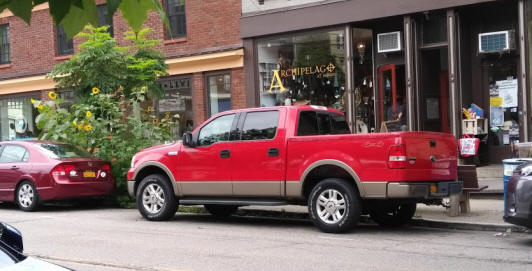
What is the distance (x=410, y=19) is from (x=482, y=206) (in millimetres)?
5404

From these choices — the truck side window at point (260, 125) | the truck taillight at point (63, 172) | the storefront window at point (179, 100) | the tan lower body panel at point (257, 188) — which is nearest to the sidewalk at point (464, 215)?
the tan lower body panel at point (257, 188)

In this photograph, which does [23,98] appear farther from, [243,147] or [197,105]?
[243,147]

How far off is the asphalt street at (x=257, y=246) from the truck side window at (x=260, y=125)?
1535mm

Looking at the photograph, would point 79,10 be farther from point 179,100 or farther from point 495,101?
point 179,100

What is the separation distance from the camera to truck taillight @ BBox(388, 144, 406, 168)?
939cm

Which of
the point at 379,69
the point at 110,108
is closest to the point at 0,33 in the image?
the point at 110,108

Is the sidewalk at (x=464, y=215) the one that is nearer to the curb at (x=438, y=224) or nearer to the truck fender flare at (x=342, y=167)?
the curb at (x=438, y=224)

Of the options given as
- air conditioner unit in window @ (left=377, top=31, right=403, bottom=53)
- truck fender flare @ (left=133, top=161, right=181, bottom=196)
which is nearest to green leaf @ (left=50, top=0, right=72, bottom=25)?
truck fender flare @ (left=133, top=161, right=181, bottom=196)

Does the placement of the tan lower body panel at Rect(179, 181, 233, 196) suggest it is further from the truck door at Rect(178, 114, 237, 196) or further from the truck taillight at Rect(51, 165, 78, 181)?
the truck taillight at Rect(51, 165, 78, 181)

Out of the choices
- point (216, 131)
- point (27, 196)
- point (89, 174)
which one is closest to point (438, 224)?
point (216, 131)

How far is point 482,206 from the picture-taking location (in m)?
12.6

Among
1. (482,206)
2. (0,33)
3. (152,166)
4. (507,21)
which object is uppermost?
(0,33)

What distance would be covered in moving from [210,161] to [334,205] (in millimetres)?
2496

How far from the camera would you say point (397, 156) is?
30.9 feet
